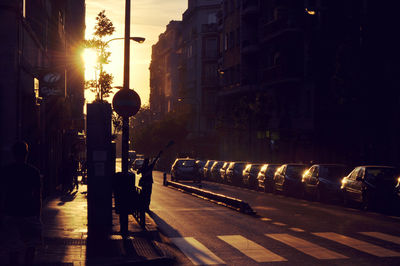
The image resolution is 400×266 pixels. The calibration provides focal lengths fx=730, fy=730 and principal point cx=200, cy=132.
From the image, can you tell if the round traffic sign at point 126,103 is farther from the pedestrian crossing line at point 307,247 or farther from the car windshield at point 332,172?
the car windshield at point 332,172

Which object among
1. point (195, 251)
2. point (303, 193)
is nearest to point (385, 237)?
point (195, 251)

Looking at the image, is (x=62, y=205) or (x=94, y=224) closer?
(x=94, y=224)

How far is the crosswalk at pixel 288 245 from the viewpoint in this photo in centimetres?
1179

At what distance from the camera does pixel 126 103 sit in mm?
15531

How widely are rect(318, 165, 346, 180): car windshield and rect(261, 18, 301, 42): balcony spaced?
78.2 feet

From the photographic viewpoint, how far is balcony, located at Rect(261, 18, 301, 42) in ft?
167

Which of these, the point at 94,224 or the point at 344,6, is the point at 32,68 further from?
the point at 344,6

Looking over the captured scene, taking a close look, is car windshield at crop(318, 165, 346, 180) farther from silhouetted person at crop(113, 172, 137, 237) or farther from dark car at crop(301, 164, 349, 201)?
silhouetted person at crop(113, 172, 137, 237)

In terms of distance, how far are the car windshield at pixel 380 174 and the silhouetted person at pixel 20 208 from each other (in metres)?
16.0

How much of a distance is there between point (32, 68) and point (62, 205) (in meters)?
4.46

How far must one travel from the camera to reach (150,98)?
158 metres

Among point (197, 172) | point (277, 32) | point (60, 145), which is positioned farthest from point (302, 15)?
point (60, 145)

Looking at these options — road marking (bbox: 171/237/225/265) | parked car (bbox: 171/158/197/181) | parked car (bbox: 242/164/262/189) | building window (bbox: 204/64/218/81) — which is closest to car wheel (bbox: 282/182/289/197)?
parked car (bbox: 242/164/262/189)

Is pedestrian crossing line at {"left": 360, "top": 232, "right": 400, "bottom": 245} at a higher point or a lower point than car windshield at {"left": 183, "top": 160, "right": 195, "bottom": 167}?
lower
